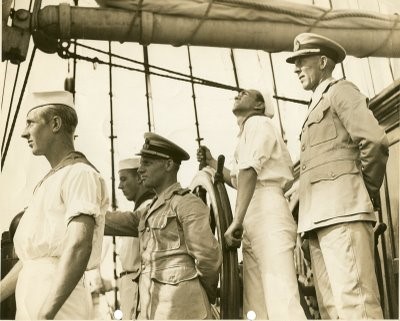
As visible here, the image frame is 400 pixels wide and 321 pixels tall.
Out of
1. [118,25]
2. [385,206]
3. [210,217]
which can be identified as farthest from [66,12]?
[385,206]

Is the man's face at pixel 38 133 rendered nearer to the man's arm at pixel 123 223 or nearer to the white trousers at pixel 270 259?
the man's arm at pixel 123 223

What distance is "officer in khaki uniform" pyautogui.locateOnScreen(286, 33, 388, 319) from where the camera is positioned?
2689 mm

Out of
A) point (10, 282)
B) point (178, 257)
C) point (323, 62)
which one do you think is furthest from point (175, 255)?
point (323, 62)

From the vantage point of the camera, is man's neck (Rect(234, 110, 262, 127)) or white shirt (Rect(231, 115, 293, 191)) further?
A: man's neck (Rect(234, 110, 262, 127))

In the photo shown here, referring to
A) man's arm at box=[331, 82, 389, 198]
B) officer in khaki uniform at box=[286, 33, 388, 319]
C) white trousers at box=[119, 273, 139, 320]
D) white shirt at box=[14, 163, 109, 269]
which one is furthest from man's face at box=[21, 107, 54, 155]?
man's arm at box=[331, 82, 389, 198]

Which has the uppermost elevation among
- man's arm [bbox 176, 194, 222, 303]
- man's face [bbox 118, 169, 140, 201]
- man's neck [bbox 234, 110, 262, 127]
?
man's neck [bbox 234, 110, 262, 127]

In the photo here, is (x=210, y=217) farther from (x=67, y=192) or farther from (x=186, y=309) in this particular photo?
(x=67, y=192)

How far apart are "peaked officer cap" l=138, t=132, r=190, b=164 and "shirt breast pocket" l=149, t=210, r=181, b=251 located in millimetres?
250

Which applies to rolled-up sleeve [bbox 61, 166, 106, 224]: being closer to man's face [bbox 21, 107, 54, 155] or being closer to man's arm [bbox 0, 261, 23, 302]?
man's face [bbox 21, 107, 54, 155]

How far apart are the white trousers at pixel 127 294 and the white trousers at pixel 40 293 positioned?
0.94 ft

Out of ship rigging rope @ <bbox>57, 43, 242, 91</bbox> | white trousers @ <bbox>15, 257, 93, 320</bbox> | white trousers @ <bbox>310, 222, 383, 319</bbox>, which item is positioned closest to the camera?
white trousers @ <bbox>15, 257, 93, 320</bbox>

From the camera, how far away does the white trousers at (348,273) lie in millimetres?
2670

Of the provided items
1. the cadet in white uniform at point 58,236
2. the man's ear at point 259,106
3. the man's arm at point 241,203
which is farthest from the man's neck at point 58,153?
the man's ear at point 259,106

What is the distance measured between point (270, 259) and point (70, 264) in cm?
77
